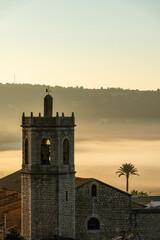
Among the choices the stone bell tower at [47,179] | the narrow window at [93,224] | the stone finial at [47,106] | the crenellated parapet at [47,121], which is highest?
the stone finial at [47,106]

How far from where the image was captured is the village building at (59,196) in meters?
46.7

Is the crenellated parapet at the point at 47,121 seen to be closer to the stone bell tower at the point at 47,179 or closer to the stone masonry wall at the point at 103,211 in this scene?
the stone bell tower at the point at 47,179

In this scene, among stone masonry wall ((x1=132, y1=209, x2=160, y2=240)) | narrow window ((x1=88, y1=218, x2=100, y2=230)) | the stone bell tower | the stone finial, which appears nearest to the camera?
the stone bell tower

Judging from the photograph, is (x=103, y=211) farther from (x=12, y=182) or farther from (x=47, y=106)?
(x=12, y=182)

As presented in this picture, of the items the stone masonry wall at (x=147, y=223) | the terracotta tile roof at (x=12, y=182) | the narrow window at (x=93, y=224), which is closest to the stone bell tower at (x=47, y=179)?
the narrow window at (x=93, y=224)

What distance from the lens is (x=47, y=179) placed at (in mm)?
46781

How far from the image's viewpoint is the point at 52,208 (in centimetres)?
4653

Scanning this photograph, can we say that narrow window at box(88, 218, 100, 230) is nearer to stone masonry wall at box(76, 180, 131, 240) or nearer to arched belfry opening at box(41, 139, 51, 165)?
stone masonry wall at box(76, 180, 131, 240)

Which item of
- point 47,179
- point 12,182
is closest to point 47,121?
point 47,179

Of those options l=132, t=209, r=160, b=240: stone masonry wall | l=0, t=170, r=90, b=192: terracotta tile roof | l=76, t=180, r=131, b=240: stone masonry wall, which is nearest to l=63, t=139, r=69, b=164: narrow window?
l=76, t=180, r=131, b=240: stone masonry wall

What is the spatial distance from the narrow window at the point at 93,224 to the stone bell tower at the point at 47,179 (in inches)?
108

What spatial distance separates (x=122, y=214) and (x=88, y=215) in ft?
8.68

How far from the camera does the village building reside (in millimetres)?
46719

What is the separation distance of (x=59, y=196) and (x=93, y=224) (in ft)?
16.0
